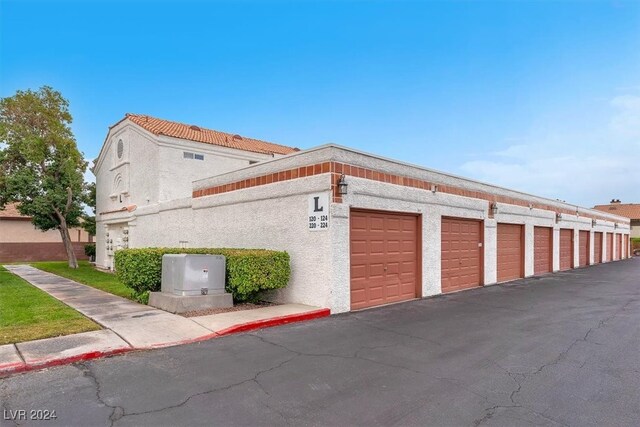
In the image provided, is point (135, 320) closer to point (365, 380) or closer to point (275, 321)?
point (275, 321)

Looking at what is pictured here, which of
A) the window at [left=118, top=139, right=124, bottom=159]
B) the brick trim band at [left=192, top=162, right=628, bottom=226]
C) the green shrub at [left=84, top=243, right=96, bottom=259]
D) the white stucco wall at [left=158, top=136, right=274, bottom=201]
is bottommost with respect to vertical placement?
the green shrub at [left=84, top=243, right=96, bottom=259]

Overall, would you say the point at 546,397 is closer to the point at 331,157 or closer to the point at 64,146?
the point at 331,157

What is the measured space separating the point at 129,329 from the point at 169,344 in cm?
136

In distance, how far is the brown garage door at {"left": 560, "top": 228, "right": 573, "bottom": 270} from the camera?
22094 millimetres

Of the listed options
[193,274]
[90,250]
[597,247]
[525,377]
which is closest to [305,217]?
[193,274]

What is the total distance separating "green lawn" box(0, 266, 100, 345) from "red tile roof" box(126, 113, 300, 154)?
9.64 metres

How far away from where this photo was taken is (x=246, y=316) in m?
8.04

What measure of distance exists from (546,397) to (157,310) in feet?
26.0

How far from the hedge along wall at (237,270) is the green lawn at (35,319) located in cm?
158

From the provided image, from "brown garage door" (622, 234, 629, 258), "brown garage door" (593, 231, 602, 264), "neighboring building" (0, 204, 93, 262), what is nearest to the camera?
"brown garage door" (593, 231, 602, 264)

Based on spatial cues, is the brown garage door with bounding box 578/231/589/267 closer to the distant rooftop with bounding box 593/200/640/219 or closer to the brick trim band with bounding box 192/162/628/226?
the brick trim band with bounding box 192/162/628/226

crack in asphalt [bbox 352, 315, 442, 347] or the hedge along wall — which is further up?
the hedge along wall

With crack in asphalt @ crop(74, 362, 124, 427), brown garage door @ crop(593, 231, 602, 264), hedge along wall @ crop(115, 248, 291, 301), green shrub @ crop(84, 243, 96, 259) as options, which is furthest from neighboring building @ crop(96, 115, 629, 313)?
green shrub @ crop(84, 243, 96, 259)

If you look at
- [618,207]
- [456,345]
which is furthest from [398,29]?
[618,207]
